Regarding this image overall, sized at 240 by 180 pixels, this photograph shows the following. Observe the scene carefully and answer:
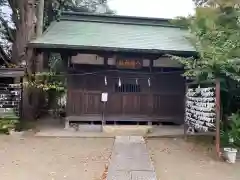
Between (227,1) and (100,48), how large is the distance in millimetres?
4332

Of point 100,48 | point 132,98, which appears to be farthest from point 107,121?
point 100,48

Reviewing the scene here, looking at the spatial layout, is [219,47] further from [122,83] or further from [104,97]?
[104,97]

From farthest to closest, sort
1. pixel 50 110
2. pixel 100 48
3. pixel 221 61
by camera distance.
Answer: pixel 50 110
pixel 100 48
pixel 221 61

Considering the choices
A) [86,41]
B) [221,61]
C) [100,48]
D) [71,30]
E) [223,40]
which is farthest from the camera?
[71,30]

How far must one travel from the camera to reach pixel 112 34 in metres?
13.0

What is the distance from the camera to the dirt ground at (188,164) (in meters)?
5.95

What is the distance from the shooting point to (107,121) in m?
12.1

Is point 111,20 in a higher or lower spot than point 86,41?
higher

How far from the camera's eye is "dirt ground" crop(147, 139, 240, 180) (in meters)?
5.95

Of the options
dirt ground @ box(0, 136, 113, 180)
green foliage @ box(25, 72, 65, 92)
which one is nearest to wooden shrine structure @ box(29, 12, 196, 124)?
green foliage @ box(25, 72, 65, 92)

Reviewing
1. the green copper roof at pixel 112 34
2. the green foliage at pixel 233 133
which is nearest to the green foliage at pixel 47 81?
the green copper roof at pixel 112 34

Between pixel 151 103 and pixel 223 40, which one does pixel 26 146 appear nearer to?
pixel 151 103

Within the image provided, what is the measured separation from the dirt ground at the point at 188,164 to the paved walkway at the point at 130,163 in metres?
0.23

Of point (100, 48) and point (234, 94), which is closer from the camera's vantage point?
point (234, 94)
